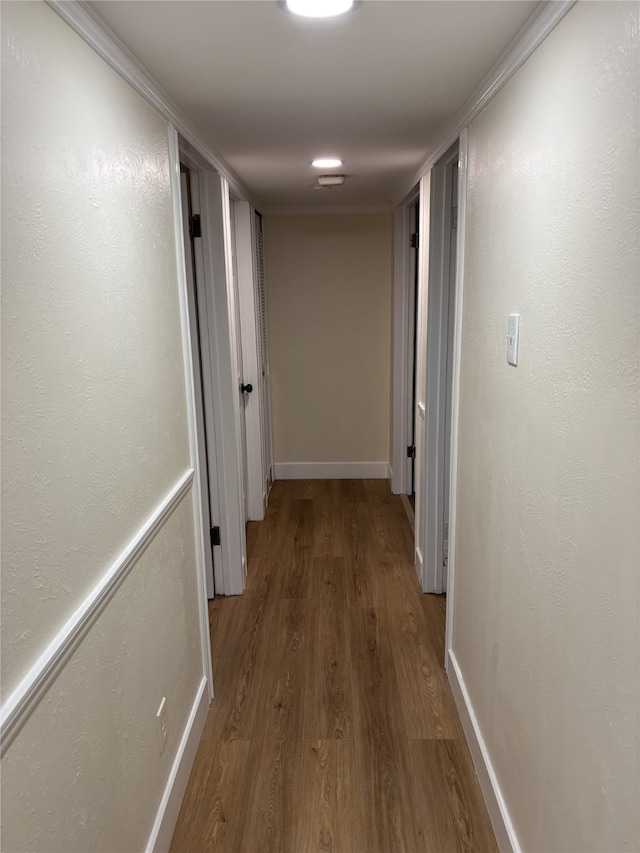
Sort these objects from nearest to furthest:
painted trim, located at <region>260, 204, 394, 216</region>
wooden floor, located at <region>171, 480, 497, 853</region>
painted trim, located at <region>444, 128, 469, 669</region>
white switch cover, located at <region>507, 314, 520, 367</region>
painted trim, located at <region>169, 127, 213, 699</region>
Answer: white switch cover, located at <region>507, 314, 520, 367</region>, wooden floor, located at <region>171, 480, 497, 853</region>, painted trim, located at <region>169, 127, 213, 699</region>, painted trim, located at <region>444, 128, 469, 669</region>, painted trim, located at <region>260, 204, 394, 216</region>

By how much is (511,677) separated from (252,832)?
90cm

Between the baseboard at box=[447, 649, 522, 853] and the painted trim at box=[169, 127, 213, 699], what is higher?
the painted trim at box=[169, 127, 213, 699]

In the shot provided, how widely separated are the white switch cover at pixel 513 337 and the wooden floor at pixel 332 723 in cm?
137

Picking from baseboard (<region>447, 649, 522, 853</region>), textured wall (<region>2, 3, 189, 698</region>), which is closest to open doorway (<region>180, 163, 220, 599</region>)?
textured wall (<region>2, 3, 189, 698</region>)

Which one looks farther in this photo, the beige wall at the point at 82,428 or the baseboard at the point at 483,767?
the baseboard at the point at 483,767

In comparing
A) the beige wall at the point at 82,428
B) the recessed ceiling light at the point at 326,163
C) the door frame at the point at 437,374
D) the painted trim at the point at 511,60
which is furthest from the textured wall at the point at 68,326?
the door frame at the point at 437,374

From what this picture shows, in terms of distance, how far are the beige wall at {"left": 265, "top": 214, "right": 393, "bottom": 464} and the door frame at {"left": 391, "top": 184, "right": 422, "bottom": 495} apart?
0.88 ft

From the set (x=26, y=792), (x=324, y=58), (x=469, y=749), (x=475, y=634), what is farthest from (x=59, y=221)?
(x=469, y=749)

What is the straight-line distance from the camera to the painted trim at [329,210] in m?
4.31

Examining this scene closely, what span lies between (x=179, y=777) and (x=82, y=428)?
1251 mm

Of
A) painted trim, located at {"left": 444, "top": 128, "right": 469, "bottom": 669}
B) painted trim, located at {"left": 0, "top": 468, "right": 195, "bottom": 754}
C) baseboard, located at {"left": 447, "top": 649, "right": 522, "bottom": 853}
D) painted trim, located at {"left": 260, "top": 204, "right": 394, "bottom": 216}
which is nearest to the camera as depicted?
painted trim, located at {"left": 0, "top": 468, "right": 195, "bottom": 754}

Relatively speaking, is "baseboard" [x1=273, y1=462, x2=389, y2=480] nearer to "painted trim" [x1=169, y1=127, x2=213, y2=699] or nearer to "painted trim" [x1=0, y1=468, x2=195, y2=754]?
"painted trim" [x1=169, y1=127, x2=213, y2=699]

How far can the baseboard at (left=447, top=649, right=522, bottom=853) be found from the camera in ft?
5.27

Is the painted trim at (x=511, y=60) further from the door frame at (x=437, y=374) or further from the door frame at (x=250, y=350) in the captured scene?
the door frame at (x=250, y=350)
